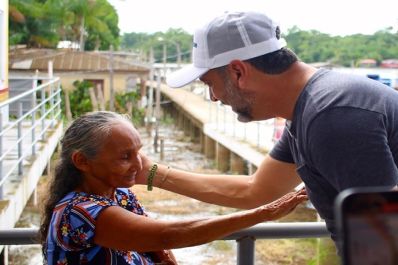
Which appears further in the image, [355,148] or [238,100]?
[238,100]

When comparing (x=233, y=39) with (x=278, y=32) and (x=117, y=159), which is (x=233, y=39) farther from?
(x=117, y=159)

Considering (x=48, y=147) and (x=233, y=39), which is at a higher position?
(x=233, y=39)

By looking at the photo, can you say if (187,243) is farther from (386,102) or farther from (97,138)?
(386,102)

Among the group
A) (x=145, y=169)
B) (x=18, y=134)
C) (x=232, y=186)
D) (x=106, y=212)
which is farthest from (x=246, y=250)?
(x=18, y=134)

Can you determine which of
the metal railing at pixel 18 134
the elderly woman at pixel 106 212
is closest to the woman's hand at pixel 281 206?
the elderly woman at pixel 106 212

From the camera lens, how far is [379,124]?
93cm

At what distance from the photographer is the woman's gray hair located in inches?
47.5

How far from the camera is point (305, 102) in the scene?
3.38 ft

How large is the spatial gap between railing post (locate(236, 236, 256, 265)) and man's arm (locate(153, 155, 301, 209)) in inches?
4.8

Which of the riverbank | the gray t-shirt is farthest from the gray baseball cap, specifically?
the riverbank

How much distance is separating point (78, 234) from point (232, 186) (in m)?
0.52

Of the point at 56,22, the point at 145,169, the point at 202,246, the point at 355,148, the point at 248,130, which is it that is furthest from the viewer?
the point at 56,22

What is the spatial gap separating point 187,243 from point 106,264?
0.54 ft

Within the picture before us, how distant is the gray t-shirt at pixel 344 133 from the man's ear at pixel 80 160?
428 mm
